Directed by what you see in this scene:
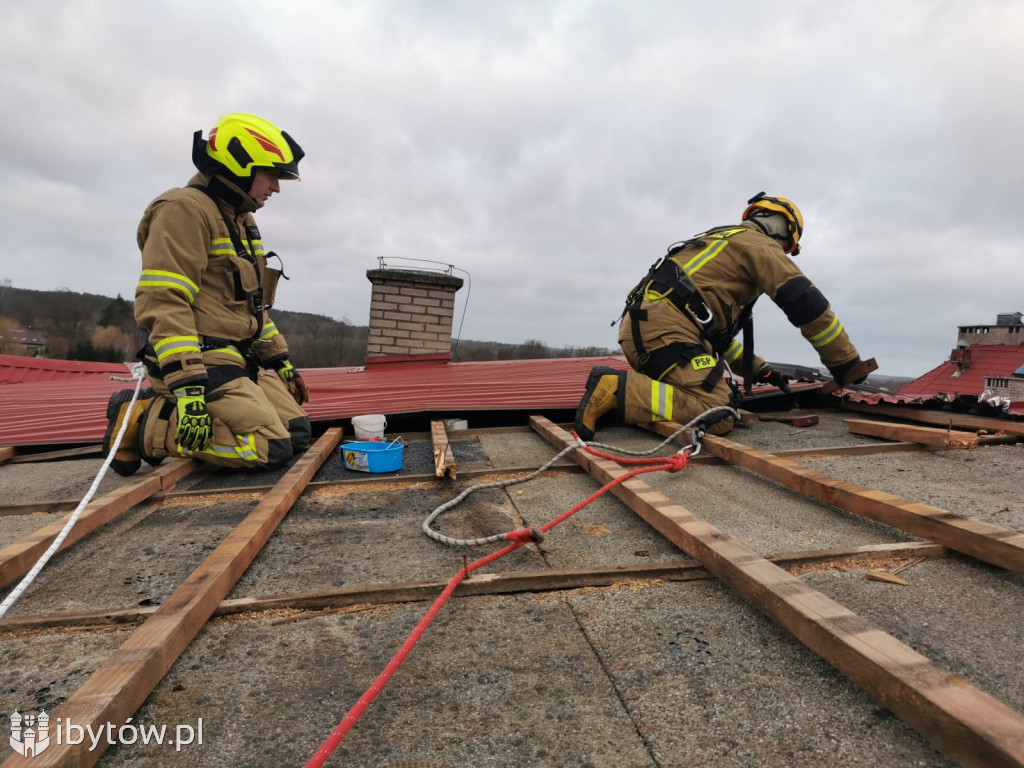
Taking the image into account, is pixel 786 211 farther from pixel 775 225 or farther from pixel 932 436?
pixel 932 436

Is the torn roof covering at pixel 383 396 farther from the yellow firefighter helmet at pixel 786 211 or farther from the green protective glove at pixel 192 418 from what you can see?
the yellow firefighter helmet at pixel 786 211

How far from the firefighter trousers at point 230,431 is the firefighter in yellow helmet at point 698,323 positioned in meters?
1.88

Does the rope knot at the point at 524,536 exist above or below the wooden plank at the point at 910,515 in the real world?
below

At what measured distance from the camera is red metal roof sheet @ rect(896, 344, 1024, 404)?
1280 centimetres

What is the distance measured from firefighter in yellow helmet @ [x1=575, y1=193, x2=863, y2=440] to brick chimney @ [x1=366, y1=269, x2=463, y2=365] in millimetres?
5432

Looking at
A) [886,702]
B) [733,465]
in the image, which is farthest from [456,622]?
[733,465]

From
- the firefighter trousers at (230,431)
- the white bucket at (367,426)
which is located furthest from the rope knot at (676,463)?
the firefighter trousers at (230,431)

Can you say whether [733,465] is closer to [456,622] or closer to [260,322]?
[456,622]

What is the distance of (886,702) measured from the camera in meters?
1.09

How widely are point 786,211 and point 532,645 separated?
389 centimetres

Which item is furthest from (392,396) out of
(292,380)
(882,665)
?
(882,665)

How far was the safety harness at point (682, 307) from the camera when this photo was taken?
157 inches

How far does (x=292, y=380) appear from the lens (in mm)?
4137

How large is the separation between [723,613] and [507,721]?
0.66m
